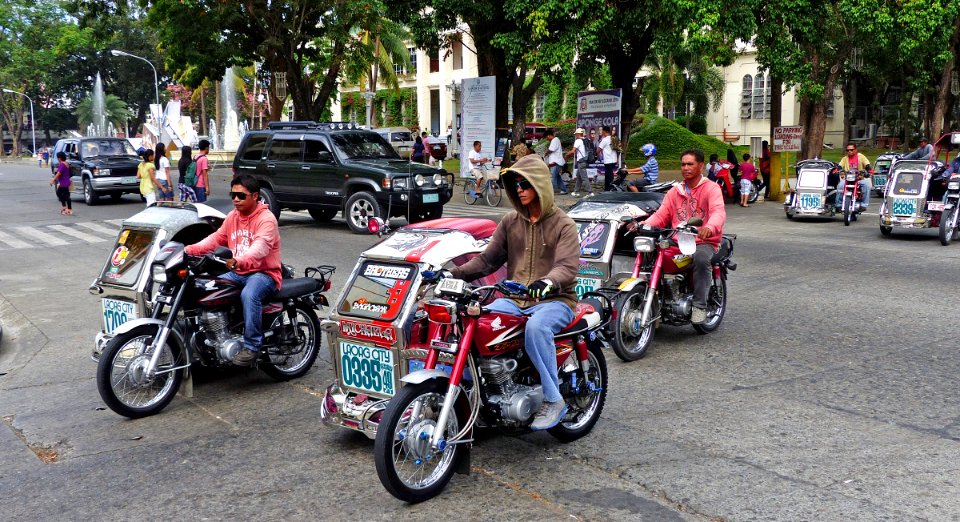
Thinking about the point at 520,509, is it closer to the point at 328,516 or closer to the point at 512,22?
the point at 328,516

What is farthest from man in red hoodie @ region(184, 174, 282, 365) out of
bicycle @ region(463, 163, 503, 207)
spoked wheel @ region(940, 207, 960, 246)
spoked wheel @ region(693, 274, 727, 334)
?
bicycle @ region(463, 163, 503, 207)

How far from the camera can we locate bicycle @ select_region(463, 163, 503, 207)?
22438 millimetres

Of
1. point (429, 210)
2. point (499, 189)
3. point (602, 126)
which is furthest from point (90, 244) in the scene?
point (602, 126)

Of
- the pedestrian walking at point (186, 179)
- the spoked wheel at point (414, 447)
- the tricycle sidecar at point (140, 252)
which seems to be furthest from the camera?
the pedestrian walking at point (186, 179)

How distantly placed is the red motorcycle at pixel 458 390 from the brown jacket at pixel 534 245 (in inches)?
12.9

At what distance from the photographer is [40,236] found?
17.9 meters

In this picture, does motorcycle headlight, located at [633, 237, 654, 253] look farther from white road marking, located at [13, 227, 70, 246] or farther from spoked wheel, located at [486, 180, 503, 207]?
spoked wheel, located at [486, 180, 503, 207]

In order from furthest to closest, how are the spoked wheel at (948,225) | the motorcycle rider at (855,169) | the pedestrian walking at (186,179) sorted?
the pedestrian walking at (186,179)
the motorcycle rider at (855,169)
the spoked wheel at (948,225)

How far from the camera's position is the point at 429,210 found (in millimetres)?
17344

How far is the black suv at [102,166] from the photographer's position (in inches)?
957

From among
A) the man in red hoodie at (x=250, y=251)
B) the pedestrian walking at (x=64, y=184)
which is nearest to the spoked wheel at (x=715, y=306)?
the man in red hoodie at (x=250, y=251)

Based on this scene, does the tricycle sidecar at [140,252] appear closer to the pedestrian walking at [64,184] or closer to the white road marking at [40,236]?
the white road marking at [40,236]

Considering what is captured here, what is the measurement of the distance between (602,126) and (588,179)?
1.91 metres

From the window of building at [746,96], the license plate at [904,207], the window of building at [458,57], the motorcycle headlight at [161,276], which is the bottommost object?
the motorcycle headlight at [161,276]
